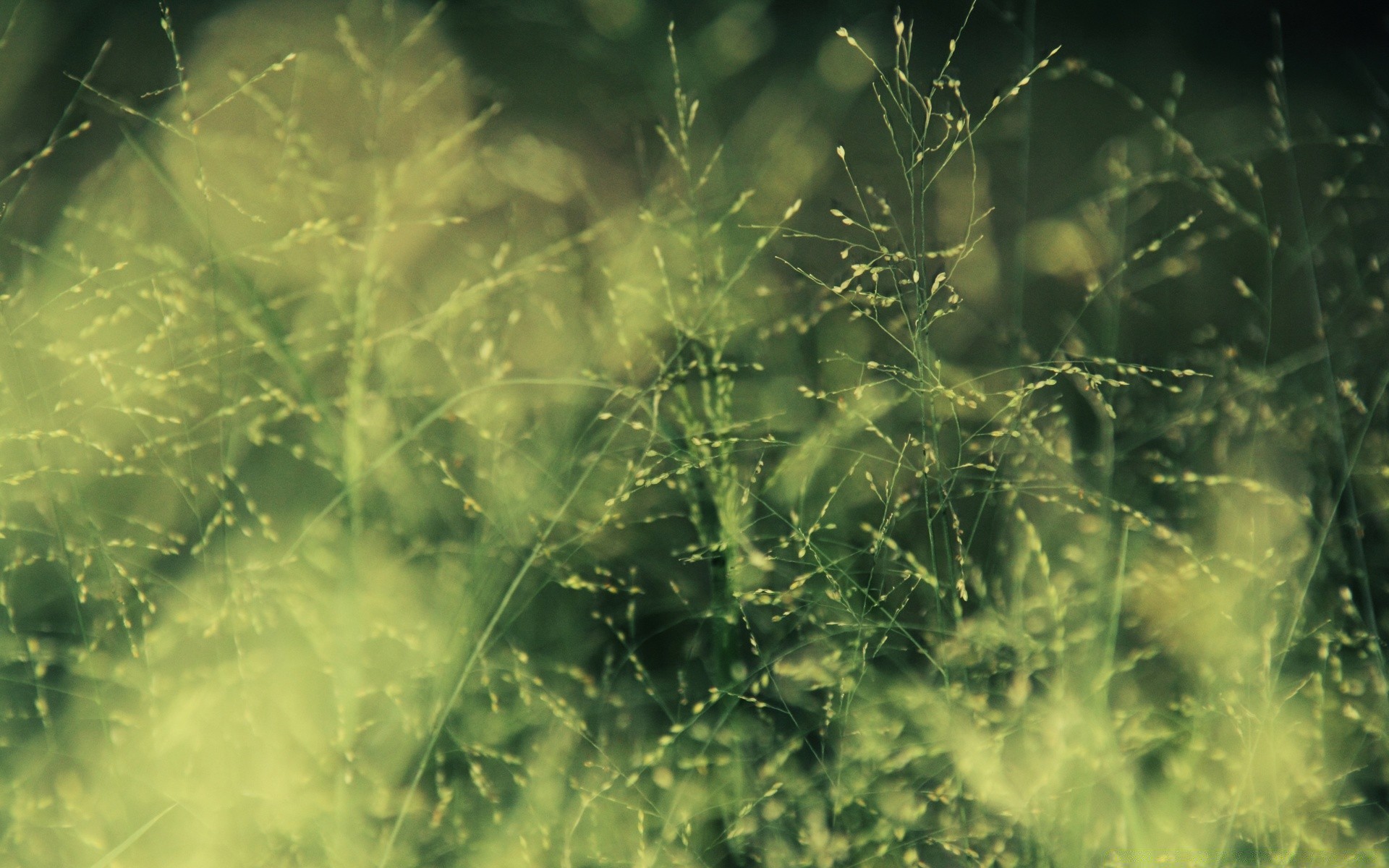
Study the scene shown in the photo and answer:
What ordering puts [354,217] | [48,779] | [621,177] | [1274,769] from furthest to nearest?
1. [621,177]
2. [48,779]
3. [354,217]
4. [1274,769]

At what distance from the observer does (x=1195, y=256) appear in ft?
5.11

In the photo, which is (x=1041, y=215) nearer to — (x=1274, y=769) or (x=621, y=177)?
(x=621, y=177)

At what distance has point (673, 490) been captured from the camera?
1.44m

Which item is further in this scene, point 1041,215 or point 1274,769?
point 1041,215

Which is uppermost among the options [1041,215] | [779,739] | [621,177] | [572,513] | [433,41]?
[433,41]

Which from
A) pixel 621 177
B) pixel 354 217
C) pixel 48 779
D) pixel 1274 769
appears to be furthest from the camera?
pixel 621 177

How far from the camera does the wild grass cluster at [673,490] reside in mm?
994

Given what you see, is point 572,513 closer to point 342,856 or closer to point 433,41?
point 342,856

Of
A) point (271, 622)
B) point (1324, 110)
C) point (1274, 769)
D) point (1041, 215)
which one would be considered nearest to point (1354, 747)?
point (1274, 769)

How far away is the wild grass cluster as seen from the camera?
0.99 metres

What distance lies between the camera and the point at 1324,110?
5.15 feet

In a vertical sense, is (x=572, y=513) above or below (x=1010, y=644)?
above

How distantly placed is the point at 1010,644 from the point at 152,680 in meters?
0.89

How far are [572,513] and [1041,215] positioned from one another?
2.96 ft
